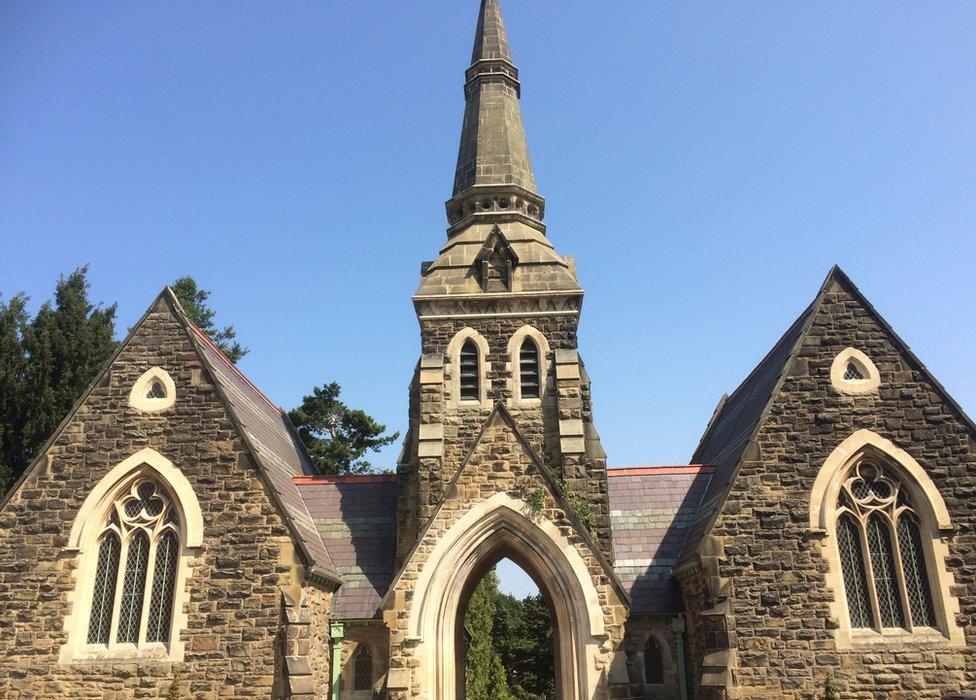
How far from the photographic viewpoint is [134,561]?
1383 centimetres

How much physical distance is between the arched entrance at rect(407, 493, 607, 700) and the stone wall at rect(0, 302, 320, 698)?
2486mm

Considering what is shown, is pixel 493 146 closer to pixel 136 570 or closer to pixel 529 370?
pixel 529 370

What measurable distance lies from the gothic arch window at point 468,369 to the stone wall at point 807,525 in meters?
6.60

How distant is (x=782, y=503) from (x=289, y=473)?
10.5m

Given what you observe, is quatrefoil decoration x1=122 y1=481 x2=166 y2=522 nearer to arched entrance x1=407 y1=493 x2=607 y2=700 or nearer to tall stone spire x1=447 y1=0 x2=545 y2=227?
arched entrance x1=407 y1=493 x2=607 y2=700

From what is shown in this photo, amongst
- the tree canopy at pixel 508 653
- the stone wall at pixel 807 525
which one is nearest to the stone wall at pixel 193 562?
the stone wall at pixel 807 525

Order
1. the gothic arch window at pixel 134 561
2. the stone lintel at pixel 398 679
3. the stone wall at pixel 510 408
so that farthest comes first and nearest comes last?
the stone wall at pixel 510 408 → the gothic arch window at pixel 134 561 → the stone lintel at pixel 398 679

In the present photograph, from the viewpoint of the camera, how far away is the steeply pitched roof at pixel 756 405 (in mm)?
13781

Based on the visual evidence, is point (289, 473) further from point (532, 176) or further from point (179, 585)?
point (532, 176)

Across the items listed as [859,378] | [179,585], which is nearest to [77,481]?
[179,585]

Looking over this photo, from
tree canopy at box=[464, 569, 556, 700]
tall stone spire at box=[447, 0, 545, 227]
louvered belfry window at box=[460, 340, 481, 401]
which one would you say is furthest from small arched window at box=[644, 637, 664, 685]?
tall stone spire at box=[447, 0, 545, 227]

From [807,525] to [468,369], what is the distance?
8.26 m

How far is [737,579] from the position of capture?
12914 millimetres

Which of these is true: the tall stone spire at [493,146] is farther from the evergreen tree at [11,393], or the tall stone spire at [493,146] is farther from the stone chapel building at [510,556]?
the evergreen tree at [11,393]
